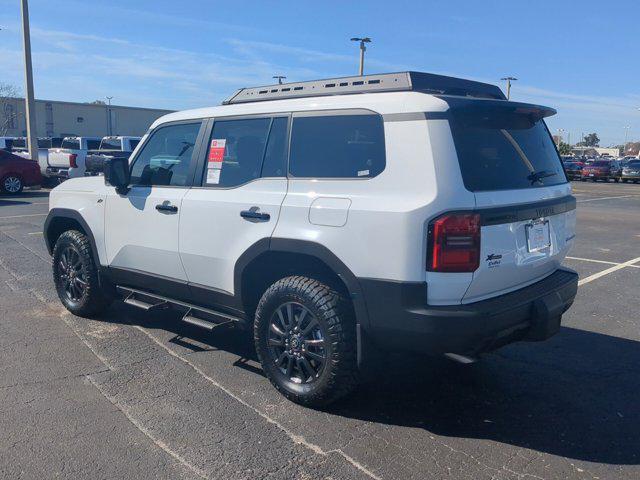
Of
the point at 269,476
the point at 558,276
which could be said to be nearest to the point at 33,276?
the point at 269,476

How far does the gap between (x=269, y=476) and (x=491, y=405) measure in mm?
1702

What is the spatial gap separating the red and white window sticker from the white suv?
0.01m

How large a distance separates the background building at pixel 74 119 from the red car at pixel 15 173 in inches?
1547

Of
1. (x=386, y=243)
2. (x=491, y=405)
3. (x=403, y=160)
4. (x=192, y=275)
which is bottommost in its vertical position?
(x=491, y=405)

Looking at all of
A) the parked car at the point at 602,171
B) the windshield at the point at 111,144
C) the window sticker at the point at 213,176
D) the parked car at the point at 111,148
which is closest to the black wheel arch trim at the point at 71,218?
the window sticker at the point at 213,176

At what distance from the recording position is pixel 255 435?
3.64 meters

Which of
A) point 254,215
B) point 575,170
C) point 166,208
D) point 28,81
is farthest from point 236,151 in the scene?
point 575,170

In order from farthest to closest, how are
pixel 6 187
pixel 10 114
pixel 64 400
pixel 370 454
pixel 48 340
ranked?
pixel 10 114 → pixel 6 187 → pixel 48 340 → pixel 64 400 → pixel 370 454

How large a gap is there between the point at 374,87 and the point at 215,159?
1.36 meters

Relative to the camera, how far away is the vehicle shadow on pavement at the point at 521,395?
12.2ft

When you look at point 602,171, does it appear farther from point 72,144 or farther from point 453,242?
point 453,242

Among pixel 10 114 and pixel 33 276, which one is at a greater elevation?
pixel 10 114

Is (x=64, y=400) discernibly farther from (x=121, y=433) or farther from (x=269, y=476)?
(x=269, y=476)

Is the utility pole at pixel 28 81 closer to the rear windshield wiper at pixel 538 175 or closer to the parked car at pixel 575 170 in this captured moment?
the rear windshield wiper at pixel 538 175
